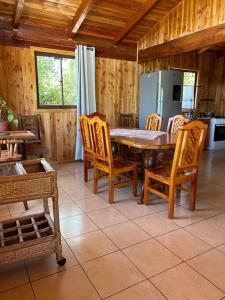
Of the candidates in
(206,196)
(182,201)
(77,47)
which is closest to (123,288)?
(182,201)

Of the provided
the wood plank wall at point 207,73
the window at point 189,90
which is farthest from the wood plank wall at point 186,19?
the window at point 189,90

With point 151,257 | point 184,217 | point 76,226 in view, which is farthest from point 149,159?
point 151,257

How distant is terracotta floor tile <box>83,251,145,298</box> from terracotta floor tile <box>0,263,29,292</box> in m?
0.43

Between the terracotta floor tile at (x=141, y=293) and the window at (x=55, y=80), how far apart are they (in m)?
3.44

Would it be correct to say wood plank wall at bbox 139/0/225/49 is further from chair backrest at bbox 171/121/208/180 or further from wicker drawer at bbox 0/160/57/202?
wicker drawer at bbox 0/160/57/202

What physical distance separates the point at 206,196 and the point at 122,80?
3074 mm

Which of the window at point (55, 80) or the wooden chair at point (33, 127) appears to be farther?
the window at point (55, 80)

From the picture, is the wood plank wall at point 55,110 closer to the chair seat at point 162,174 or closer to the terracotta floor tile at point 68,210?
the terracotta floor tile at point 68,210

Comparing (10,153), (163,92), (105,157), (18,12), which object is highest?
(18,12)

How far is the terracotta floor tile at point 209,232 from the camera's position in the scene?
1947mm

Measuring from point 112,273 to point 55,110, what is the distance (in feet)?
10.8

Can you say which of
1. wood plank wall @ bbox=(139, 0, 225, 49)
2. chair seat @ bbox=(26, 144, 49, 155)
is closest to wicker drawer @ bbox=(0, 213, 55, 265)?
chair seat @ bbox=(26, 144, 49, 155)

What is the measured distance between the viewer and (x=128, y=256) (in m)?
1.74

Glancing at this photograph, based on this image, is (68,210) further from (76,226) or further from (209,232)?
(209,232)
